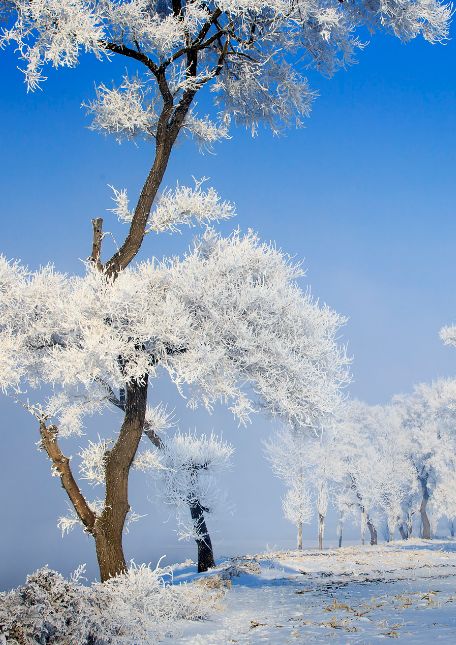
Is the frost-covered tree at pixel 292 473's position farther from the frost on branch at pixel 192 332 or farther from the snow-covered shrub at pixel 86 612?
the snow-covered shrub at pixel 86 612

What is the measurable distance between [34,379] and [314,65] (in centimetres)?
879

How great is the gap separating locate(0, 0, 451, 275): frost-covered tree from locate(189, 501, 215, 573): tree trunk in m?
13.4

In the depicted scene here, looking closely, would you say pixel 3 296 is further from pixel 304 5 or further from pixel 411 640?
pixel 411 640

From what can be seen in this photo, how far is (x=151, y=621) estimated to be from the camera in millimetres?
6875

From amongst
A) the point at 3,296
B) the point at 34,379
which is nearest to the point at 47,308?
the point at 3,296

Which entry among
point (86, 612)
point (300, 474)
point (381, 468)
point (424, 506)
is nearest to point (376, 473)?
point (381, 468)

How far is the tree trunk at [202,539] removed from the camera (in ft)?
69.4

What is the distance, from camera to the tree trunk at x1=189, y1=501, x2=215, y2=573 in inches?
832

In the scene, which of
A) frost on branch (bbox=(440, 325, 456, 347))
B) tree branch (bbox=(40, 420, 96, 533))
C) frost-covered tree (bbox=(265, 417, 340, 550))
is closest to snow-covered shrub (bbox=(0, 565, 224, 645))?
tree branch (bbox=(40, 420, 96, 533))

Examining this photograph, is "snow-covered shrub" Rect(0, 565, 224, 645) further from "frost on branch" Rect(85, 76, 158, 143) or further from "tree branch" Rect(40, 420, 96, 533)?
"frost on branch" Rect(85, 76, 158, 143)

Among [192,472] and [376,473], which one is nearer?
[192,472]

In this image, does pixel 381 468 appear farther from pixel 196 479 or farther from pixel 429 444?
pixel 196 479

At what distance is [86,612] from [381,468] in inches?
1760

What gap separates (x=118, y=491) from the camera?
10.1 metres
